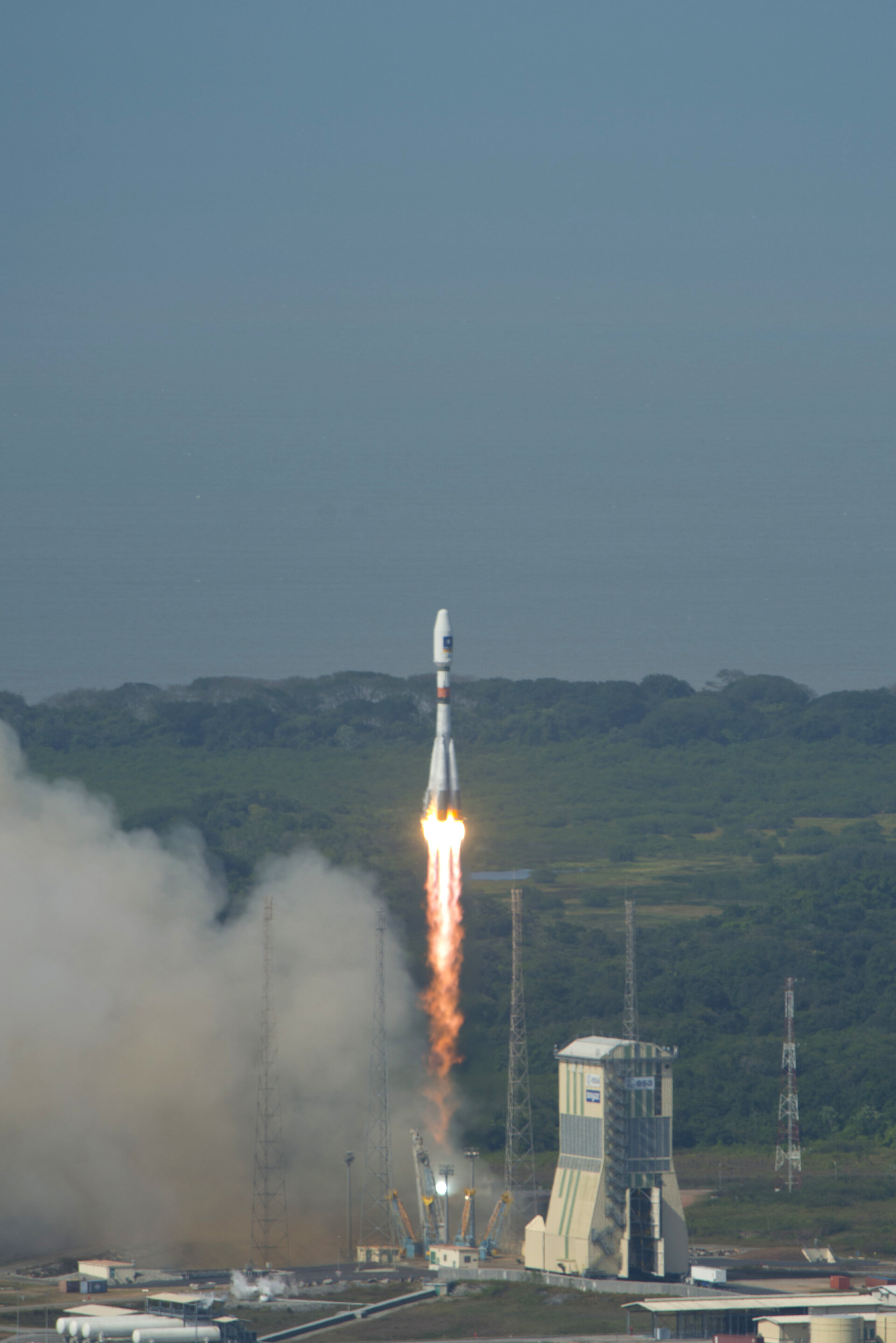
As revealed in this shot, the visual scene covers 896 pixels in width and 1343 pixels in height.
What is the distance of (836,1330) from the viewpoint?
2349 inches


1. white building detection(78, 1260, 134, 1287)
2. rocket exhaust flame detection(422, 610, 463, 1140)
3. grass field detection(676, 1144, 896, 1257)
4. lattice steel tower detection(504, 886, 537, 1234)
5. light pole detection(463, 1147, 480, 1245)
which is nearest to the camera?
white building detection(78, 1260, 134, 1287)

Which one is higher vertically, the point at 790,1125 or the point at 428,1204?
the point at 790,1125

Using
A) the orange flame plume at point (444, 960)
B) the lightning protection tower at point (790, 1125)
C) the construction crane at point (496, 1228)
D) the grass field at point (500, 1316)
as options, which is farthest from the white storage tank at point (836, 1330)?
the lightning protection tower at point (790, 1125)

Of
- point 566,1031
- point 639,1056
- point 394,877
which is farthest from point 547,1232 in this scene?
point 394,877

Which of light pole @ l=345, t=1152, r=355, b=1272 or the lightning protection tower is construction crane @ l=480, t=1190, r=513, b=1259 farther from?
the lightning protection tower

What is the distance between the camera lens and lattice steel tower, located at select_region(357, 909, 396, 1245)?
7619cm

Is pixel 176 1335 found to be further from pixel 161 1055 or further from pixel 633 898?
pixel 633 898

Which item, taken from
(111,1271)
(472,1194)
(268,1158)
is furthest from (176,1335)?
(268,1158)

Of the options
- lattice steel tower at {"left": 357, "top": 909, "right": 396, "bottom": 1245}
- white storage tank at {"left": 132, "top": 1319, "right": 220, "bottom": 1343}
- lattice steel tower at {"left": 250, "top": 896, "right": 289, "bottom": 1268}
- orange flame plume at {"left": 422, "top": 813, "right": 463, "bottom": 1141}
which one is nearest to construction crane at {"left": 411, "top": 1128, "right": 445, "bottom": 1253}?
lattice steel tower at {"left": 357, "top": 909, "right": 396, "bottom": 1245}

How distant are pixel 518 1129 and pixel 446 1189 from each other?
11352mm

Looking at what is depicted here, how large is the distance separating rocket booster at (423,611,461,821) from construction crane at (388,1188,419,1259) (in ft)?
41.0

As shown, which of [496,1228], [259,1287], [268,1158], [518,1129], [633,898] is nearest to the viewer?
[259,1287]

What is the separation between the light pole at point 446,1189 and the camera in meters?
73.8

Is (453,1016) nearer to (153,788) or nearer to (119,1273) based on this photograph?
(119,1273)
